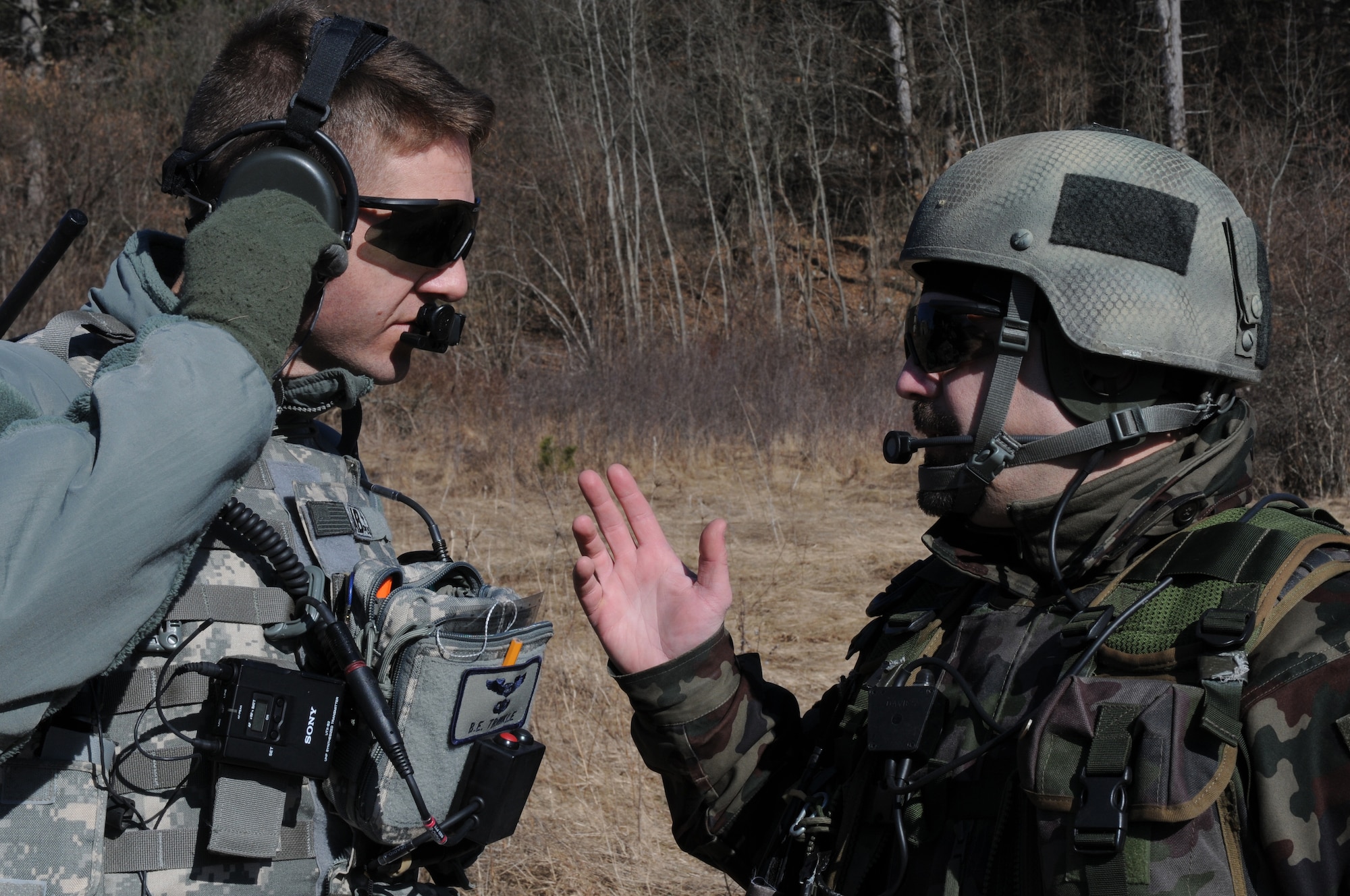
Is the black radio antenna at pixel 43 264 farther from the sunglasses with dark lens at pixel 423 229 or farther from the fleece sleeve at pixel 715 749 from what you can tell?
the fleece sleeve at pixel 715 749

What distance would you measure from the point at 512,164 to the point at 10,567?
70.1 feet

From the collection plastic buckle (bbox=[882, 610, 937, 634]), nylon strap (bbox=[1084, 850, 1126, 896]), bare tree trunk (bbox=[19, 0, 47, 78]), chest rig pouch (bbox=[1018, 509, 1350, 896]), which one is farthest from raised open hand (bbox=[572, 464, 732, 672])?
bare tree trunk (bbox=[19, 0, 47, 78])

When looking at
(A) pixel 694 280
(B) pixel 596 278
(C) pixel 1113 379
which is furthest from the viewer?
(A) pixel 694 280

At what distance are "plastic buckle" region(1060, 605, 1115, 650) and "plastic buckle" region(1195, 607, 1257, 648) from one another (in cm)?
18

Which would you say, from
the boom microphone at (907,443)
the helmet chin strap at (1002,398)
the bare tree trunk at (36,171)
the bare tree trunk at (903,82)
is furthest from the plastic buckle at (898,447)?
the bare tree trunk at (903,82)

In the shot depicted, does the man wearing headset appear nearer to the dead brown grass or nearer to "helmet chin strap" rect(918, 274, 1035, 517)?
"helmet chin strap" rect(918, 274, 1035, 517)

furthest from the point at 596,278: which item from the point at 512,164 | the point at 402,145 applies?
the point at 402,145

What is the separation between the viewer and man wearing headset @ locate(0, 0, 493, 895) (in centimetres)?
149

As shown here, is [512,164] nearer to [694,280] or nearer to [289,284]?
[694,280]

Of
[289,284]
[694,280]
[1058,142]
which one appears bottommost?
[694,280]

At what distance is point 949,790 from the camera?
1.90 metres

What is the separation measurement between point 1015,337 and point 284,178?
129 centimetres

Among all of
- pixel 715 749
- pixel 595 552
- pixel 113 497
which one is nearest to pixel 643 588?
pixel 595 552

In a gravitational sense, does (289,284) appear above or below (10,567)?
above
